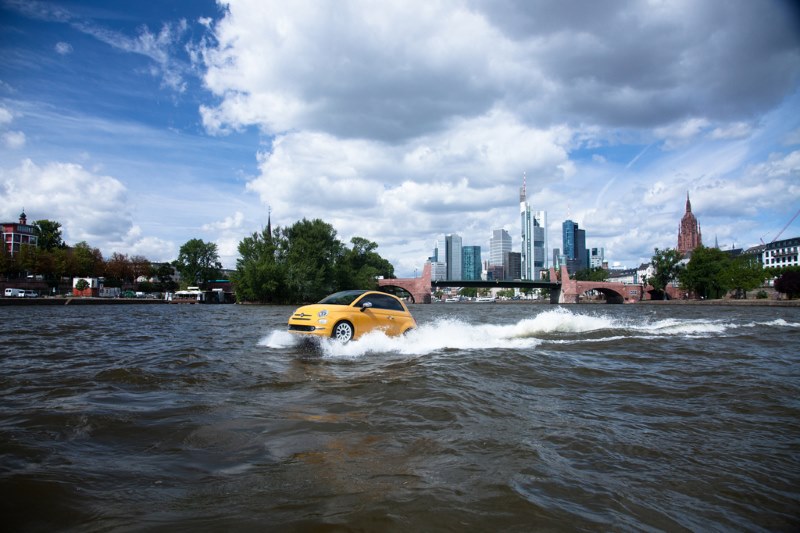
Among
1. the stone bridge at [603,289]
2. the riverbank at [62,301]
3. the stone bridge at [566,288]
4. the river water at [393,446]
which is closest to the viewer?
the river water at [393,446]

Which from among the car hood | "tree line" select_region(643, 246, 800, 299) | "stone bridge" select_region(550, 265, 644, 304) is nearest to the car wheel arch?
the car hood

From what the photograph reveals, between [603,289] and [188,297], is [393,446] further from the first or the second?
[603,289]

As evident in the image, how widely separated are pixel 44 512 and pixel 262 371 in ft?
17.1

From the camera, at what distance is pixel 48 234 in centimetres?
9588

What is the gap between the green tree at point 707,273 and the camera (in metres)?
95.9

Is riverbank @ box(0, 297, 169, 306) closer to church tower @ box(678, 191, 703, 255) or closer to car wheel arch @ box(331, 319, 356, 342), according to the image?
car wheel arch @ box(331, 319, 356, 342)

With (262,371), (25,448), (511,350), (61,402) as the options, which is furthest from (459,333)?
(25,448)

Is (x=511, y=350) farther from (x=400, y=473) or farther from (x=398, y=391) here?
(x=400, y=473)

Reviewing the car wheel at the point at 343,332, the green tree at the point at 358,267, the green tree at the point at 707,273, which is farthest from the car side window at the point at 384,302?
the green tree at the point at 707,273

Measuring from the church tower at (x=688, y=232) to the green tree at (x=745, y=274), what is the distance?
91.0m

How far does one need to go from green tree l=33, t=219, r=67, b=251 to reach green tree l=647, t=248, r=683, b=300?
133898mm

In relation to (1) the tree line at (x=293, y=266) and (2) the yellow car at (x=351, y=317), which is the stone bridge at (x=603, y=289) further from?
(2) the yellow car at (x=351, y=317)

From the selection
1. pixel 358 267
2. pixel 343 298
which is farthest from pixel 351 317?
pixel 358 267

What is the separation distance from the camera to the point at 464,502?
9.81 ft
